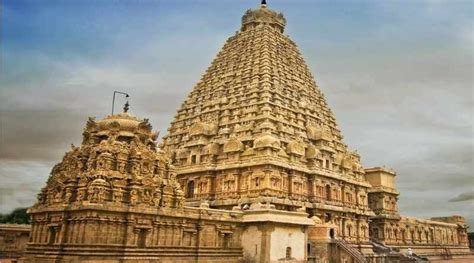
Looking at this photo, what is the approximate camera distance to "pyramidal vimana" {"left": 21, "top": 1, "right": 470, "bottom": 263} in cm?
2234

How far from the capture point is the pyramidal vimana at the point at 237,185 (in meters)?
22.3

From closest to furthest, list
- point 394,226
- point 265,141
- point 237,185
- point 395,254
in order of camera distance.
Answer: point 265,141 → point 237,185 → point 395,254 → point 394,226

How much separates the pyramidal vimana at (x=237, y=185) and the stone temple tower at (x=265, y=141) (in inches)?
5.1

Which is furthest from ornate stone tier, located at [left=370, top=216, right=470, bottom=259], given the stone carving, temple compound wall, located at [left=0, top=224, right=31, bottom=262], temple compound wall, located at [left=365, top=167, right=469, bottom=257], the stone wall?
temple compound wall, located at [left=0, top=224, right=31, bottom=262]

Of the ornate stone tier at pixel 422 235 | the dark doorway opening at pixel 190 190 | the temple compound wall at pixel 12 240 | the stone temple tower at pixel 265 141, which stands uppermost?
the stone temple tower at pixel 265 141

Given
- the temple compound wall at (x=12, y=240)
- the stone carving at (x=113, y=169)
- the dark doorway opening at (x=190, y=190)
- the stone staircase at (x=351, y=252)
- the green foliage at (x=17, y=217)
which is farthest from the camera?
the green foliage at (x=17, y=217)

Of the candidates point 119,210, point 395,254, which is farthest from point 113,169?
point 395,254

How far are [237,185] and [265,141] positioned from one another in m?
4.32

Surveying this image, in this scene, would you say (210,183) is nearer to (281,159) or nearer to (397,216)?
(281,159)

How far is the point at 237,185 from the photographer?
119ft

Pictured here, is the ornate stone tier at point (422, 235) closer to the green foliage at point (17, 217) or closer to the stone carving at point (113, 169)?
the stone carving at point (113, 169)

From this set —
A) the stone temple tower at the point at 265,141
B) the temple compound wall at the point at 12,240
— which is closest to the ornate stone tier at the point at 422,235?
the stone temple tower at the point at 265,141

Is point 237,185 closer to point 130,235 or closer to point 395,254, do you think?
point 130,235

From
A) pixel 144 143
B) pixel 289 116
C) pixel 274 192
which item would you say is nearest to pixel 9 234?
pixel 144 143
